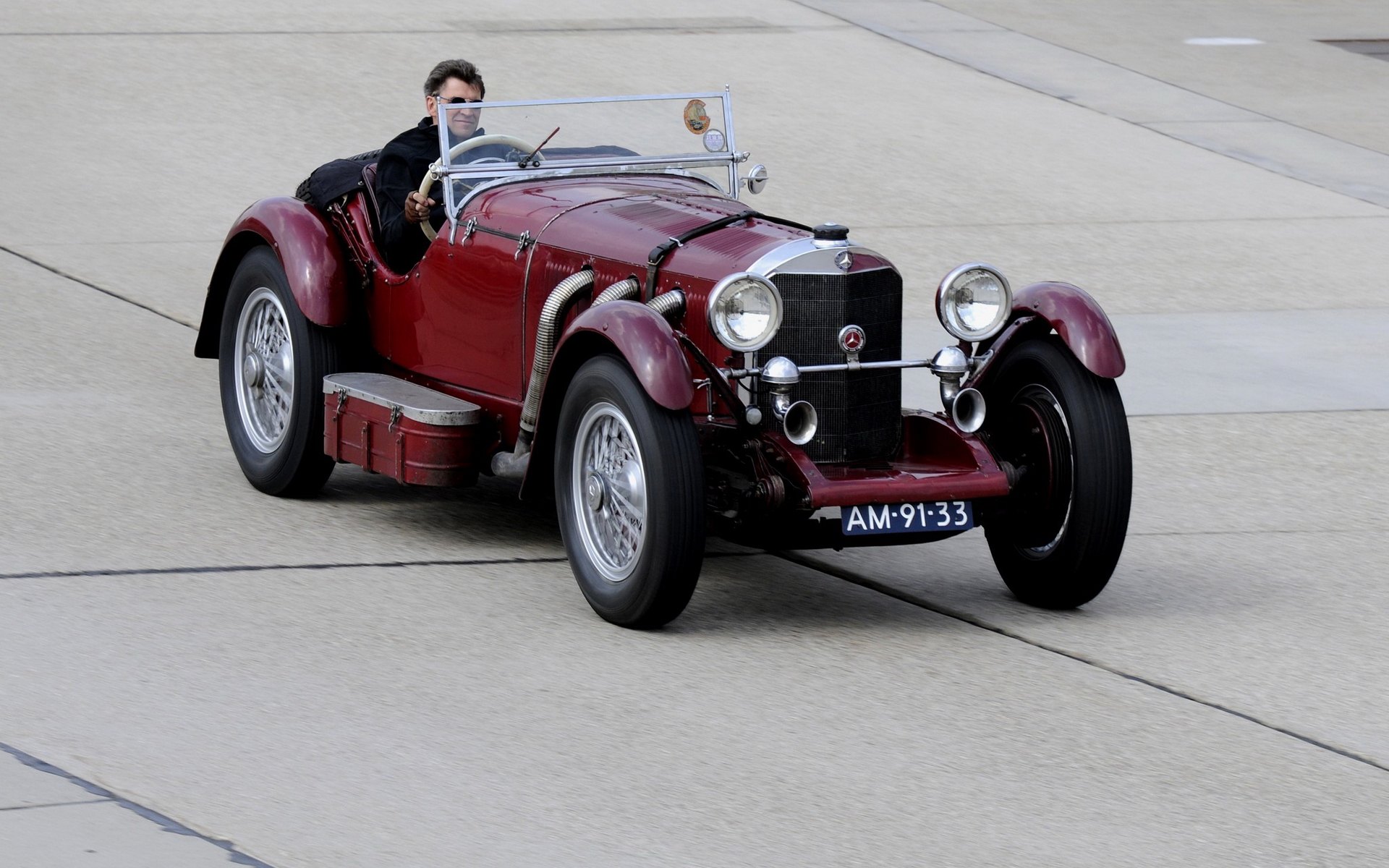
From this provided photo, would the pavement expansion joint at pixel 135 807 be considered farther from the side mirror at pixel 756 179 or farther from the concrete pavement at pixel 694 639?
the side mirror at pixel 756 179

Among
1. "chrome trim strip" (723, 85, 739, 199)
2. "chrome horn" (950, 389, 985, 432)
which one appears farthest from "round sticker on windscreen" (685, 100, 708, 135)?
"chrome horn" (950, 389, 985, 432)

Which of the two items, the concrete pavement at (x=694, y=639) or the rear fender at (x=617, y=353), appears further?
the rear fender at (x=617, y=353)

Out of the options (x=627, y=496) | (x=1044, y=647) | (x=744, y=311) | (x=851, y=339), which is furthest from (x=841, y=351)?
(x=1044, y=647)

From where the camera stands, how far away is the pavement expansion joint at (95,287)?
1055 centimetres

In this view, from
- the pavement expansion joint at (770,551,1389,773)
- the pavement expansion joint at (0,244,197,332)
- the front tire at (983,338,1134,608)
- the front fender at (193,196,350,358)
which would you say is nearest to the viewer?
the pavement expansion joint at (770,551,1389,773)

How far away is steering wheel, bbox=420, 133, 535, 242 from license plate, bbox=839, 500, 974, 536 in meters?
2.14

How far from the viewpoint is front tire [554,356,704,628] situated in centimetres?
590

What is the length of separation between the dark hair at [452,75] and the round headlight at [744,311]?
209 centimetres

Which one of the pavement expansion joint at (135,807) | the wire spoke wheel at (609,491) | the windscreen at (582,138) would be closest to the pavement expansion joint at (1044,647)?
the wire spoke wheel at (609,491)

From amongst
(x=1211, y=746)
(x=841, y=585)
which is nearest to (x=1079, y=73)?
(x=841, y=585)

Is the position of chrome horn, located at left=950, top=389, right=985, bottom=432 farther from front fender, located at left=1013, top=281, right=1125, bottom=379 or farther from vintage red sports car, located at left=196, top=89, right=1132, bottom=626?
front fender, located at left=1013, top=281, right=1125, bottom=379

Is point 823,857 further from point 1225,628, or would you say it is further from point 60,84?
point 60,84

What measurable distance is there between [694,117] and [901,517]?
89.0 inches

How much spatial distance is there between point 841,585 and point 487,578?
115 centimetres
